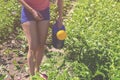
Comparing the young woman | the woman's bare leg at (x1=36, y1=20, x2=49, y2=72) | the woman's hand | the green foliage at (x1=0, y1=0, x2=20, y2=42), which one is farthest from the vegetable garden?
the woman's hand

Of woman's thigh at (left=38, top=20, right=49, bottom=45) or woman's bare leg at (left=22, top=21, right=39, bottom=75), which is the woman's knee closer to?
woman's bare leg at (left=22, top=21, right=39, bottom=75)

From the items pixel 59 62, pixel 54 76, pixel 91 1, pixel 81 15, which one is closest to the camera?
pixel 54 76

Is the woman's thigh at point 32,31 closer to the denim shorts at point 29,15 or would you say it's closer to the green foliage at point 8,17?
the denim shorts at point 29,15

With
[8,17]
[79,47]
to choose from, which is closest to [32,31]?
[79,47]

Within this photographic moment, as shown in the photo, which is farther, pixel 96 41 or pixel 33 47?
pixel 96 41

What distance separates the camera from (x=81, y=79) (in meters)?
4.62

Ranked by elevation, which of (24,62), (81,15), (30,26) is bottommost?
(24,62)

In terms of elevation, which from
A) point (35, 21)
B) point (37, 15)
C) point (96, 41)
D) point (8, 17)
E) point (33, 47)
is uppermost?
point (37, 15)

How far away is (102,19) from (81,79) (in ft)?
5.94

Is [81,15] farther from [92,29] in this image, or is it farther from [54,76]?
[54,76]

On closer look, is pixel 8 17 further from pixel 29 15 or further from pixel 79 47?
pixel 29 15

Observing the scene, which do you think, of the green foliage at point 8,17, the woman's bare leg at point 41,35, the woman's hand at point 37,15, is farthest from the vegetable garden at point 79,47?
the woman's hand at point 37,15

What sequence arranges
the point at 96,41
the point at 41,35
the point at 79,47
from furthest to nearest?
the point at 79,47, the point at 96,41, the point at 41,35

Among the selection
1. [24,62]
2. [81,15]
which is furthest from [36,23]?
[81,15]
